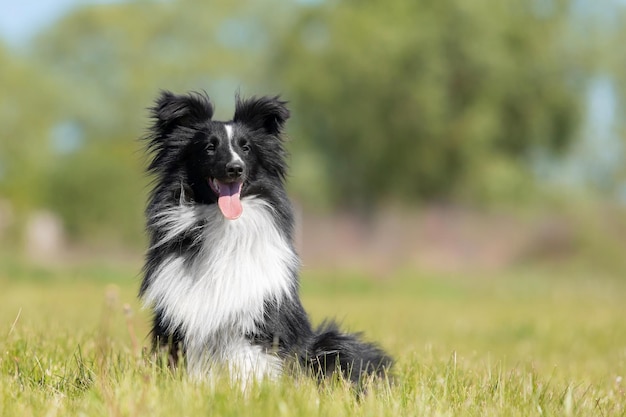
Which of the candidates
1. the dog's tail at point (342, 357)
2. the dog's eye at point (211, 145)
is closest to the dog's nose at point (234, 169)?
the dog's eye at point (211, 145)

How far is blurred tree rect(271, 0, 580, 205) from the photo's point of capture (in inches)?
1328

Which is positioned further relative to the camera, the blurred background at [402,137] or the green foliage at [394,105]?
the green foliage at [394,105]

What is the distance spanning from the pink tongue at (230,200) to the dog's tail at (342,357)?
0.97 m

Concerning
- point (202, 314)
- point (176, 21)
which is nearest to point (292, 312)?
point (202, 314)

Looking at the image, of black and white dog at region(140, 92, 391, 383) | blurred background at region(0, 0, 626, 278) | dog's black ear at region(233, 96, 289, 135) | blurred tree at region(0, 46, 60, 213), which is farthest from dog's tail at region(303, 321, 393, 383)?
blurred tree at region(0, 46, 60, 213)

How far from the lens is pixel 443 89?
34.2m

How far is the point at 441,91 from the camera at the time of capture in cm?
3384

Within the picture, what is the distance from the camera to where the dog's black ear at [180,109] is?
Answer: 560 centimetres

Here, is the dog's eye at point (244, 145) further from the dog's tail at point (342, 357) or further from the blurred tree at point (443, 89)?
the blurred tree at point (443, 89)

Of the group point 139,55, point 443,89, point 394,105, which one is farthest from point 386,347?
point 139,55

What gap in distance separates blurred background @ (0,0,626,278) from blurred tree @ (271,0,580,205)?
77 millimetres

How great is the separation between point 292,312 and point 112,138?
4017 centimetres

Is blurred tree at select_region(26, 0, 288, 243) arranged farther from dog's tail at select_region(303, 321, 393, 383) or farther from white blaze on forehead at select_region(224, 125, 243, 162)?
dog's tail at select_region(303, 321, 393, 383)

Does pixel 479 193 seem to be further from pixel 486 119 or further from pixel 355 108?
pixel 355 108
